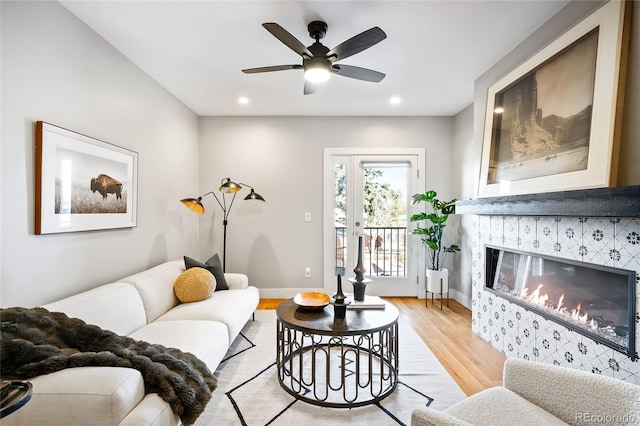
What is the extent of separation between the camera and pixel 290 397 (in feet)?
6.41

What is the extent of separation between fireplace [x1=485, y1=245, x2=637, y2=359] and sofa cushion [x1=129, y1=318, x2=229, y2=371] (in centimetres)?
Answer: 238

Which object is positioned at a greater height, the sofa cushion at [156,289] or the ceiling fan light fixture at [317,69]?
the ceiling fan light fixture at [317,69]

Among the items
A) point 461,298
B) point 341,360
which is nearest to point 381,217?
point 461,298

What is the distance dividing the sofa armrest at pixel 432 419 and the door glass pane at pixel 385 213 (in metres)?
3.25

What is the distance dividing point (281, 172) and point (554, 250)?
3.23m

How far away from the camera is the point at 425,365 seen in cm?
239

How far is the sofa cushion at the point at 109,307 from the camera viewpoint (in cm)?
175

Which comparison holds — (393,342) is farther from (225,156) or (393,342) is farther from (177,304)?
(225,156)

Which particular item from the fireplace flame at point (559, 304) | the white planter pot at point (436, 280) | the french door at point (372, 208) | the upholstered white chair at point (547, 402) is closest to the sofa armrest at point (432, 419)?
the upholstered white chair at point (547, 402)

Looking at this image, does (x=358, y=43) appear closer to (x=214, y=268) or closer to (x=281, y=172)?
Answer: (x=214, y=268)

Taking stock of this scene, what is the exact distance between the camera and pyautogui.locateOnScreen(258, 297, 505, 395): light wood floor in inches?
87.7

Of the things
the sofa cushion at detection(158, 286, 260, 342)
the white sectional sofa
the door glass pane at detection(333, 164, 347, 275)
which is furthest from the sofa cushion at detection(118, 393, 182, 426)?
the door glass pane at detection(333, 164, 347, 275)

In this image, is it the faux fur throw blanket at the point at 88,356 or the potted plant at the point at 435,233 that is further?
the potted plant at the point at 435,233

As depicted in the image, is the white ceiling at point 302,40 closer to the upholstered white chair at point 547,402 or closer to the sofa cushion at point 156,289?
the sofa cushion at point 156,289
